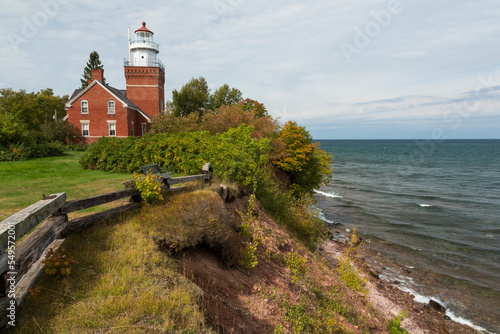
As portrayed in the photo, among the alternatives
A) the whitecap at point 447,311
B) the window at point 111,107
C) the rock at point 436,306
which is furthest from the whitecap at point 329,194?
the window at point 111,107

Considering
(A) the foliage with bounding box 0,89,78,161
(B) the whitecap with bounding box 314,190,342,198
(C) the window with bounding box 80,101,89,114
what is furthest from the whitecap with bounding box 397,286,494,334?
(C) the window with bounding box 80,101,89,114

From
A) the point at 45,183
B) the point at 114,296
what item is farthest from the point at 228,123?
the point at 114,296

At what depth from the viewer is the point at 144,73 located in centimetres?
4247

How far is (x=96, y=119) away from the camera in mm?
37906

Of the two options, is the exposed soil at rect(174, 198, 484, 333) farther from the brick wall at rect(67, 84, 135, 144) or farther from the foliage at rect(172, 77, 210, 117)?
the foliage at rect(172, 77, 210, 117)

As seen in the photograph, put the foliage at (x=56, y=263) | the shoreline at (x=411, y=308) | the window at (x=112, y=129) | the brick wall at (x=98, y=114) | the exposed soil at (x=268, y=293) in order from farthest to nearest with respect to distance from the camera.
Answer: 1. the window at (x=112, y=129)
2. the brick wall at (x=98, y=114)
3. the shoreline at (x=411, y=308)
4. the exposed soil at (x=268, y=293)
5. the foliage at (x=56, y=263)

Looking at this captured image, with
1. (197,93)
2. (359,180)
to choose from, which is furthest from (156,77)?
(359,180)

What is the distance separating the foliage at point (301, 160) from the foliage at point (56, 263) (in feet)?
56.7

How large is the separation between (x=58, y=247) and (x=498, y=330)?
46.1ft

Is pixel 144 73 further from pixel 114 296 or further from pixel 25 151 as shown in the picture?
pixel 114 296

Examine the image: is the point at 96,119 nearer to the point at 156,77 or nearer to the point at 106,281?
the point at 156,77

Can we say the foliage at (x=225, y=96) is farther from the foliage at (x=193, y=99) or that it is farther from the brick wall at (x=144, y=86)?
the brick wall at (x=144, y=86)

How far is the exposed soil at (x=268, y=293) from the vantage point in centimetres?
573

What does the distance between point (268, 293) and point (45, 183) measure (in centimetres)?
1062
